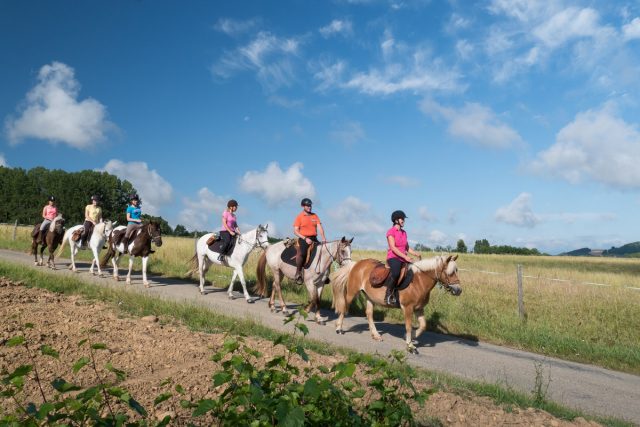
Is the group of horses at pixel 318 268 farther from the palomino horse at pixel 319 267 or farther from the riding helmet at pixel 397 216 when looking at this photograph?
the riding helmet at pixel 397 216

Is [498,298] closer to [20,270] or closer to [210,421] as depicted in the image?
[210,421]

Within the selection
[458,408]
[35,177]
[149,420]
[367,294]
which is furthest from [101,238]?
[35,177]

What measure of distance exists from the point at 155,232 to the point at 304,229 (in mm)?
6558

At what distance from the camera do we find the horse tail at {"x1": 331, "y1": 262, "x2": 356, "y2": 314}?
993 cm

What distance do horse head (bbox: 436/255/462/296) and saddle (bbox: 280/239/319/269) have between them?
3.63 meters

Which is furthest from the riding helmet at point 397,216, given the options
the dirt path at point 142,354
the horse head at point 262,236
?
the horse head at point 262,236

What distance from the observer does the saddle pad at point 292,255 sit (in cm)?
1139

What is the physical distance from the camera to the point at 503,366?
315 inches

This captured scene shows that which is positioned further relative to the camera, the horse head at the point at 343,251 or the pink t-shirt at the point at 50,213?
the pink t-shirt at the point at 50,213

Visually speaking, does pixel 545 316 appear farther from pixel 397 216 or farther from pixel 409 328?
pixel 397 216

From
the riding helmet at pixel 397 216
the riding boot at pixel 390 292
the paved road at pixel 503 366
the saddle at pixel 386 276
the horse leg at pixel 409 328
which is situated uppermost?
the riding helmet at pixel 397 216

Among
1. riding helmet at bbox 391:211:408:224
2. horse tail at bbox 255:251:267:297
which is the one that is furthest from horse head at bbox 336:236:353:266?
horse tail at bbox 255:251:267:297

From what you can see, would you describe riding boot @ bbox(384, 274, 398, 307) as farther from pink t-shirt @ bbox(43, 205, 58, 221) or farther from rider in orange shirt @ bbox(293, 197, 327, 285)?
pink t-shirt @ bbox(43, 205, 58, 221)

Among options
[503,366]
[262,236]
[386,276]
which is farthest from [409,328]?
[262,236]
